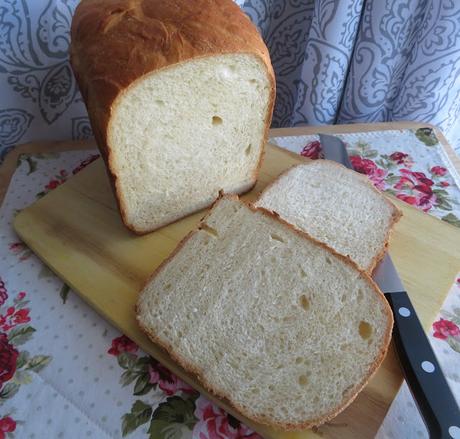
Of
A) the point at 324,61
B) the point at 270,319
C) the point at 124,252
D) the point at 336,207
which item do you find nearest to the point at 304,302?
the point at 270,319

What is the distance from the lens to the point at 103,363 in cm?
127

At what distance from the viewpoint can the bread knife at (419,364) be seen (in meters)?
1.06

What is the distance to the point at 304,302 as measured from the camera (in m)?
1.23

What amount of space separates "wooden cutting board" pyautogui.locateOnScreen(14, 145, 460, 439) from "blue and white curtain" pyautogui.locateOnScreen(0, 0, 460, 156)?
414 millimetres

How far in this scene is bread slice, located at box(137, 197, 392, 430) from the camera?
112 centimetres

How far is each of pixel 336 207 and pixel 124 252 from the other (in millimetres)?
746

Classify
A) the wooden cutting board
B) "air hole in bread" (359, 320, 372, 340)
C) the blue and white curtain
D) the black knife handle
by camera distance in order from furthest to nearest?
the blue and white curtain
the wooden cutting board
"air hole in bread" (359, 320, 372, 340)
the black knife handle

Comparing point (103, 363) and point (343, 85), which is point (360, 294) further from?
point (343, 85)

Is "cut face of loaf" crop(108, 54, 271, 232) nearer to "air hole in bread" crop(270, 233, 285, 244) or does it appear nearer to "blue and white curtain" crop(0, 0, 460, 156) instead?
"air hole in bread" crop(270, 233, 285, 244)

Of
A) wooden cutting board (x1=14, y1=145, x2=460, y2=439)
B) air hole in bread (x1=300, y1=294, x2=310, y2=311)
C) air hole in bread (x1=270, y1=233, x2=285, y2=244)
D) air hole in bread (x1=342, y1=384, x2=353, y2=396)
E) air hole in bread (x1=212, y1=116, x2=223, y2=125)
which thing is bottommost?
wooden cutting board (x1=14, y1=145, x2=460, y2=439)

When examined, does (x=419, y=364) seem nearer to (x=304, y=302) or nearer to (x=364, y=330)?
(x=364, y=330)

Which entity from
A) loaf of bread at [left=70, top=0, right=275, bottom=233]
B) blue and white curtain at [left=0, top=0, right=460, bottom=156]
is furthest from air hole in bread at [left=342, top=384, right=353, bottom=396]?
blue and white curtain at [left=0, top=0, right=460, bottom=156]

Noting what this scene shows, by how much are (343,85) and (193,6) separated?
39.0 inches

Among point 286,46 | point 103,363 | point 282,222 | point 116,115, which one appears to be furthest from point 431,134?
point 103,363
